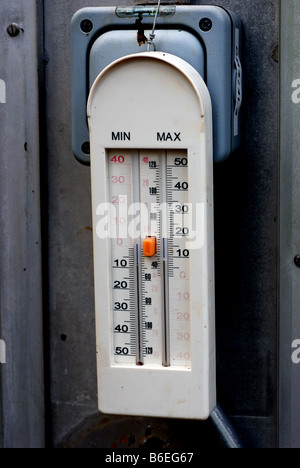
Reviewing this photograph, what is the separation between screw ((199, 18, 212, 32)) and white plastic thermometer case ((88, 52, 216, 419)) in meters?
0.10

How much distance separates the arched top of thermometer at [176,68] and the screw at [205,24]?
0.29ft

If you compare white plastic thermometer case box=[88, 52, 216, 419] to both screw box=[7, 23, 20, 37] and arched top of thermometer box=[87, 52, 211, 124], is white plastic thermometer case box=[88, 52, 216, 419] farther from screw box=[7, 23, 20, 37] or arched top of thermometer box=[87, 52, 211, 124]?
screw box=[7, 23, 20, 37]

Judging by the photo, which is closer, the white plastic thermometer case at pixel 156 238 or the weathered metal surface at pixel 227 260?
the white plastic thermometer case at pixel 156 238

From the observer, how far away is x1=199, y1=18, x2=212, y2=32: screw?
1.48m

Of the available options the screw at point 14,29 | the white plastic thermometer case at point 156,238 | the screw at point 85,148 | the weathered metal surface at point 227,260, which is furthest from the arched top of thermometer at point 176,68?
the screw at point 14,29

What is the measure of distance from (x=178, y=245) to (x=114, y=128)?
23 cm

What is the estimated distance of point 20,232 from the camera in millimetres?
1789

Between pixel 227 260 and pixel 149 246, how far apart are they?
1.01ft

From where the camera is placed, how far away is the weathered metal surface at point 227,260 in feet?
5.47

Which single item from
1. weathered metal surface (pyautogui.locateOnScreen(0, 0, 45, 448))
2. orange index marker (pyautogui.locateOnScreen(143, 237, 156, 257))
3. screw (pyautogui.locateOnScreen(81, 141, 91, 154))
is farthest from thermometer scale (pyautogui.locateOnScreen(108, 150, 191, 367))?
weathered metal surface (pyautogui.locateOnScreen(0, 0, 45, 448))

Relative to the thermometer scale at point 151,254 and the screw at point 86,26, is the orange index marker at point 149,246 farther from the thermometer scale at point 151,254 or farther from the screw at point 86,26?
the screw at point 86,26

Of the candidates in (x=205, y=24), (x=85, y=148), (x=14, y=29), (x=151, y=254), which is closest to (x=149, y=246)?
(x=151, y=254)

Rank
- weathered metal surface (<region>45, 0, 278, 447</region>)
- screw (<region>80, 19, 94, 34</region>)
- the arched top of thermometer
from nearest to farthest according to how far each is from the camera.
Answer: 1. the arched top of thermometer
2. screw (<region>80, 19, 94, 34</region>)
3. weathered metal surface (<region>45, 0, 278, 447</region>)

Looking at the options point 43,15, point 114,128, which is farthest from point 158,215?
point 43,15
